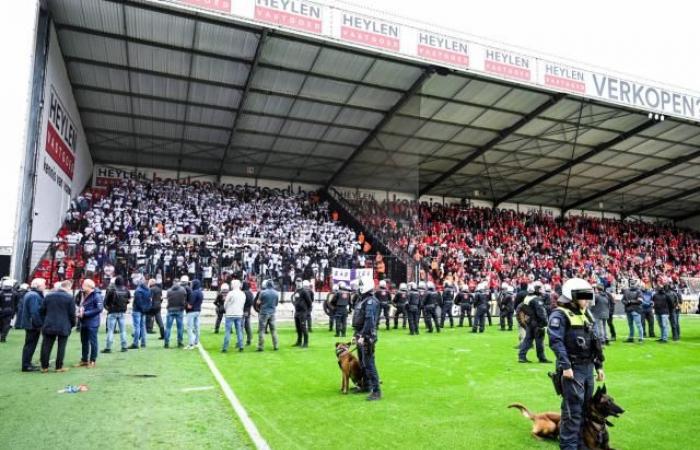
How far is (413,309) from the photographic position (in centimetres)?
1641

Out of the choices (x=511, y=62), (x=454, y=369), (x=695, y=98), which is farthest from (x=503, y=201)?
(x=454, y=369)

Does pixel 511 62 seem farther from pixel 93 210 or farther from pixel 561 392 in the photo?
pixel 93 210

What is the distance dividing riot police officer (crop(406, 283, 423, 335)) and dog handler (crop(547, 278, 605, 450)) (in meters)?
11.6

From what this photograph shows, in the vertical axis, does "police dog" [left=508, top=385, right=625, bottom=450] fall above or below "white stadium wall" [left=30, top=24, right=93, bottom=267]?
below

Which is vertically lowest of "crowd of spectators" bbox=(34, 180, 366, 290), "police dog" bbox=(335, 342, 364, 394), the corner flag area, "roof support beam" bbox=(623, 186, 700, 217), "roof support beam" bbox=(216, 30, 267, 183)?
the corner flag area

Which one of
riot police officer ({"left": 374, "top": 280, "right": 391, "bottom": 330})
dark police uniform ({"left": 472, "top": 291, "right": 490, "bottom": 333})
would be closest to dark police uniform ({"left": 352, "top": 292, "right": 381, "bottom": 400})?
riot police officer ({"left": 374, "top": 280, "right": 391, "bottom": 330})

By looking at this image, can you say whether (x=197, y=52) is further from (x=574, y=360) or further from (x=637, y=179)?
(x=637, y=179)

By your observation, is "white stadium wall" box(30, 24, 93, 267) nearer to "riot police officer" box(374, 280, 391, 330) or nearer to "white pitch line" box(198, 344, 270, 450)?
"riot police officer" box(374, 280, 391, 330)

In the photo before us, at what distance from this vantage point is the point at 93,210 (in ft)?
80.3

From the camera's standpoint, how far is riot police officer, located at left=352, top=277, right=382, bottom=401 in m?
6.94

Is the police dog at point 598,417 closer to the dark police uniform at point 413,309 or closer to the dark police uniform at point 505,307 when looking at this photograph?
the dark police uniform at point 413,309

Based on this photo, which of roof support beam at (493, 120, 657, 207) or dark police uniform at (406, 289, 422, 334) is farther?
roof support beam at (493, 120, 657, 207)

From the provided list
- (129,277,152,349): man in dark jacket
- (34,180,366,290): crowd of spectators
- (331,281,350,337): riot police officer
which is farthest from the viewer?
(34,180,366,290): crowd of spectators

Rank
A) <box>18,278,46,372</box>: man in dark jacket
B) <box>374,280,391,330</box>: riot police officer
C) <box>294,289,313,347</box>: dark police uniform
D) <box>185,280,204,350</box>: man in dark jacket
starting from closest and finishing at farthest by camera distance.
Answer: <box>18,278,46,372</box>: man in dark jacket < <box>185,280,204,350</box>: man in dark jacket < <box>294,289,313,347</box>: dark police uniform < <box>374,280,391,330</box>: riot police officer
